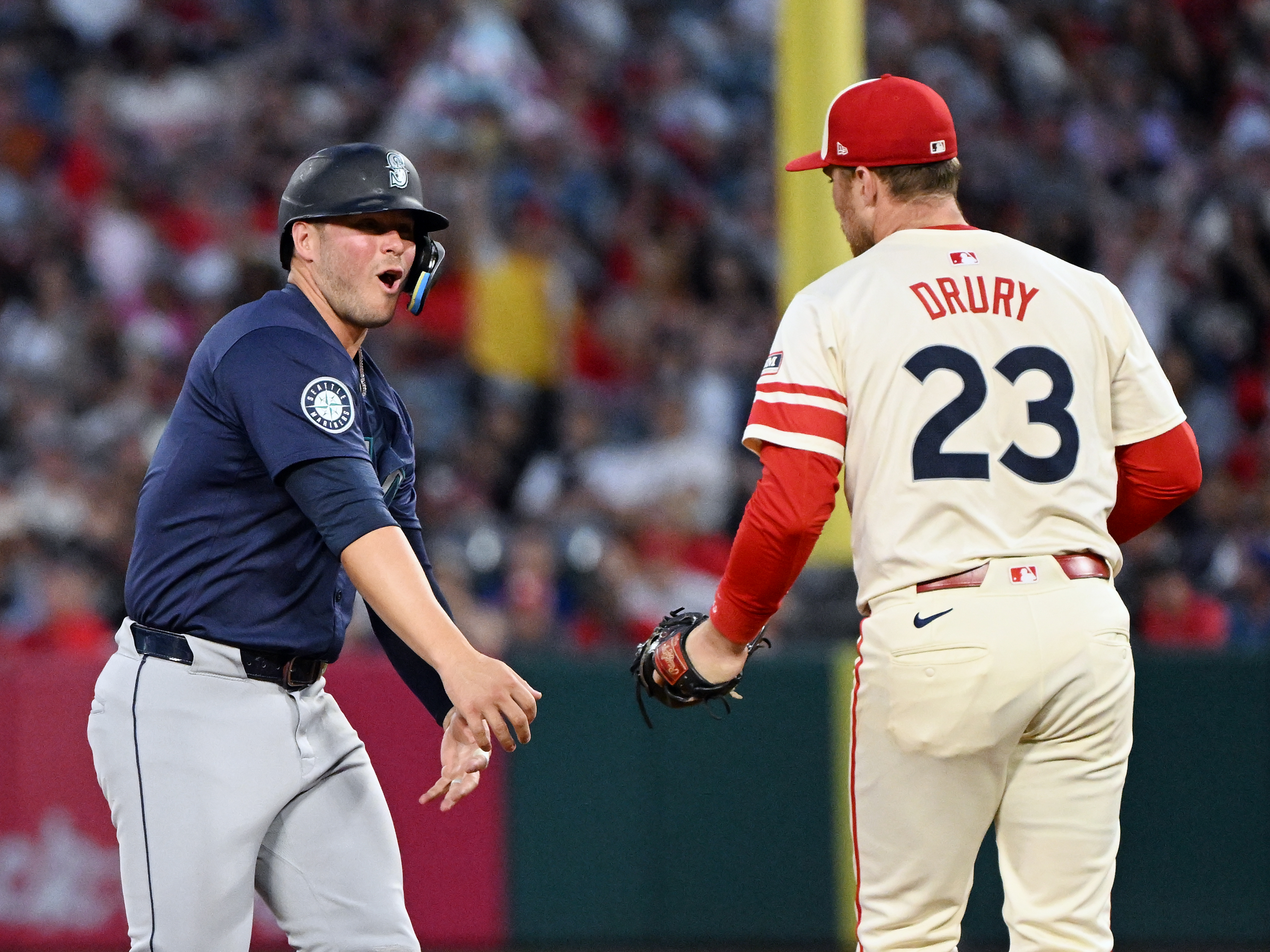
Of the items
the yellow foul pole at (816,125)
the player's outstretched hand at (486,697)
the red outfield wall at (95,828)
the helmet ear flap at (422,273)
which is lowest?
the red outfield wall at (95,828)

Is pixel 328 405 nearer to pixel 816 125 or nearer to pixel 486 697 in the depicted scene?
pixel 486 697

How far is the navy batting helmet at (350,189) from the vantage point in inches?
131

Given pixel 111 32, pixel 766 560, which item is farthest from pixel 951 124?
pixel 111 32

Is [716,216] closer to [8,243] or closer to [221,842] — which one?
[8,243]

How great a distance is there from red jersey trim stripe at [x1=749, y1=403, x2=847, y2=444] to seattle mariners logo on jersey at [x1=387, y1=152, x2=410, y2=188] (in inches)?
34.1

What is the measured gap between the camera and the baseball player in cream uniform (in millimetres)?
3182

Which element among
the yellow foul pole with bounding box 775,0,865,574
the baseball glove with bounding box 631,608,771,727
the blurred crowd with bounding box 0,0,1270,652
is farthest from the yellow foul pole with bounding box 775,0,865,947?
the baseball glove with bounding box 631,608,771,727

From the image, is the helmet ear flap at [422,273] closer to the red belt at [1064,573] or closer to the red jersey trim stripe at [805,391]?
the red jersey trim stripe at [805,391]

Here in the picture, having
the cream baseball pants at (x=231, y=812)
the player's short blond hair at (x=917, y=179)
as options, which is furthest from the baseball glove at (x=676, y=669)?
the player's short blond hair at (x=917, y=179)

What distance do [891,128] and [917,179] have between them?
131 millimetres

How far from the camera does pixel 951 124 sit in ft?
11.3

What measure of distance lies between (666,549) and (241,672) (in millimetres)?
4684

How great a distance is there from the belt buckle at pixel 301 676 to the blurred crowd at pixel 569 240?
11.7 feet

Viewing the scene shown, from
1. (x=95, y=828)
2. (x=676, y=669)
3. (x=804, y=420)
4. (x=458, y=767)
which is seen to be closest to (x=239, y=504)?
(x=458, y=767)
